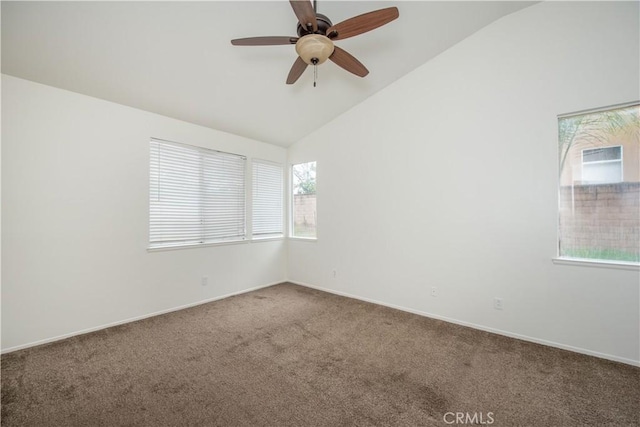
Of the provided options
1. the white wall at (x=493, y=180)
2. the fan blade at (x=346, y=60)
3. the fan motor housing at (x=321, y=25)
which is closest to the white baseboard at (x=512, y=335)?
the white wall at (x=493, y=180)

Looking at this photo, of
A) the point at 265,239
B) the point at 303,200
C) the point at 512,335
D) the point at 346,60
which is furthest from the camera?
the point at 303,200

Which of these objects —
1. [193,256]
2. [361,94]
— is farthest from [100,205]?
[361,94]

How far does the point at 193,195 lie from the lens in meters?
3.85

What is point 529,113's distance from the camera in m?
2.75

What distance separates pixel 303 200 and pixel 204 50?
2.83 meters

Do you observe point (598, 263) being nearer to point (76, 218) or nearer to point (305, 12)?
point (305, 12)

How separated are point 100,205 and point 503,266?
451cm

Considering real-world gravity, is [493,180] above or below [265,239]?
above

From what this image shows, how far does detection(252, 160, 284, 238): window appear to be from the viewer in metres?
4.68

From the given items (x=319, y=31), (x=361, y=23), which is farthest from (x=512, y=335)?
(x=319, y=31)

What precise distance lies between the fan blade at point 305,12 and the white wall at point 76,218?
2.56 m

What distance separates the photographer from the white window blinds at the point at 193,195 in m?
3.48

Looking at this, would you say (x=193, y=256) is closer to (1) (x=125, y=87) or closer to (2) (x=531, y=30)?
(1) (x=125, y=87)

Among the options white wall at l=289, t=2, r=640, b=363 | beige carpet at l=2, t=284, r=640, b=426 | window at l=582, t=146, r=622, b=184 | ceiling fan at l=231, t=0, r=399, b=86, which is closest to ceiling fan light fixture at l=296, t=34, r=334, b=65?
ceiling fan at l=231, t=0, r=399, b=86
